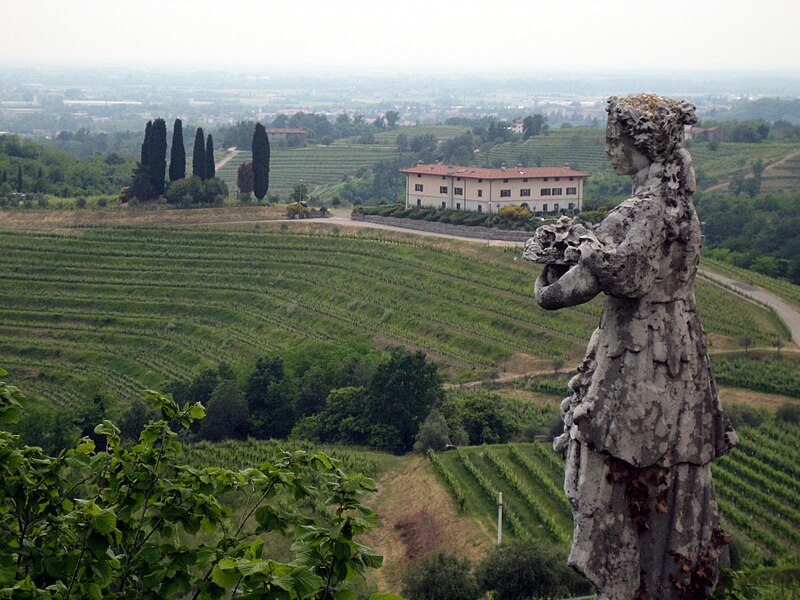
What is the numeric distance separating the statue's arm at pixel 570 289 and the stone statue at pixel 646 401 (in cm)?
1

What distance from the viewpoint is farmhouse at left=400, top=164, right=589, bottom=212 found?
68.6 m

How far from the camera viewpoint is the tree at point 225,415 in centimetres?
4059

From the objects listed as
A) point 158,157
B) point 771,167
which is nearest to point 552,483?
point 158,157

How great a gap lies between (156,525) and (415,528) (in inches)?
818

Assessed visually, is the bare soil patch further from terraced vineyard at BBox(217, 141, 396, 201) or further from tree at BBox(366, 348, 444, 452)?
terraced vineyard at BBox(217, 141, 396, 201)

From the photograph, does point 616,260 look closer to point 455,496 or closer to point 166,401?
point 166,401

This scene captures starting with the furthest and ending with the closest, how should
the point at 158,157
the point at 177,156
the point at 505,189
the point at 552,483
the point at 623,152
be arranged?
1. the point at 177,156
2. the point at 158,157
3. the point at 505,189
4. the point at 552,483
5. the point at 623,152

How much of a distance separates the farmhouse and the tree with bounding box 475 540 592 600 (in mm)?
47116

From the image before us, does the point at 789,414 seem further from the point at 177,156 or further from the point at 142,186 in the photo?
the point at 177,156

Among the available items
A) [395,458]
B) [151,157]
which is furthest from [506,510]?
[151,157]

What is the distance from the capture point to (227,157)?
133 metres

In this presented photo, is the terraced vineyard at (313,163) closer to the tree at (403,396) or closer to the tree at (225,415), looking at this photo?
the tree at (225,415)

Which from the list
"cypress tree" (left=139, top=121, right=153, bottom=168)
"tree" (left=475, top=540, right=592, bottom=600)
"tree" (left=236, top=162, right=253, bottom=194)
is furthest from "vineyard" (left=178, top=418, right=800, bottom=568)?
"tree" (left=236, top=162, right=253, bottom=194)

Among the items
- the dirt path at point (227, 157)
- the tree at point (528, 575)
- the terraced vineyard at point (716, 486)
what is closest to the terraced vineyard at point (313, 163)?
the dirt path at point (227, 157)
